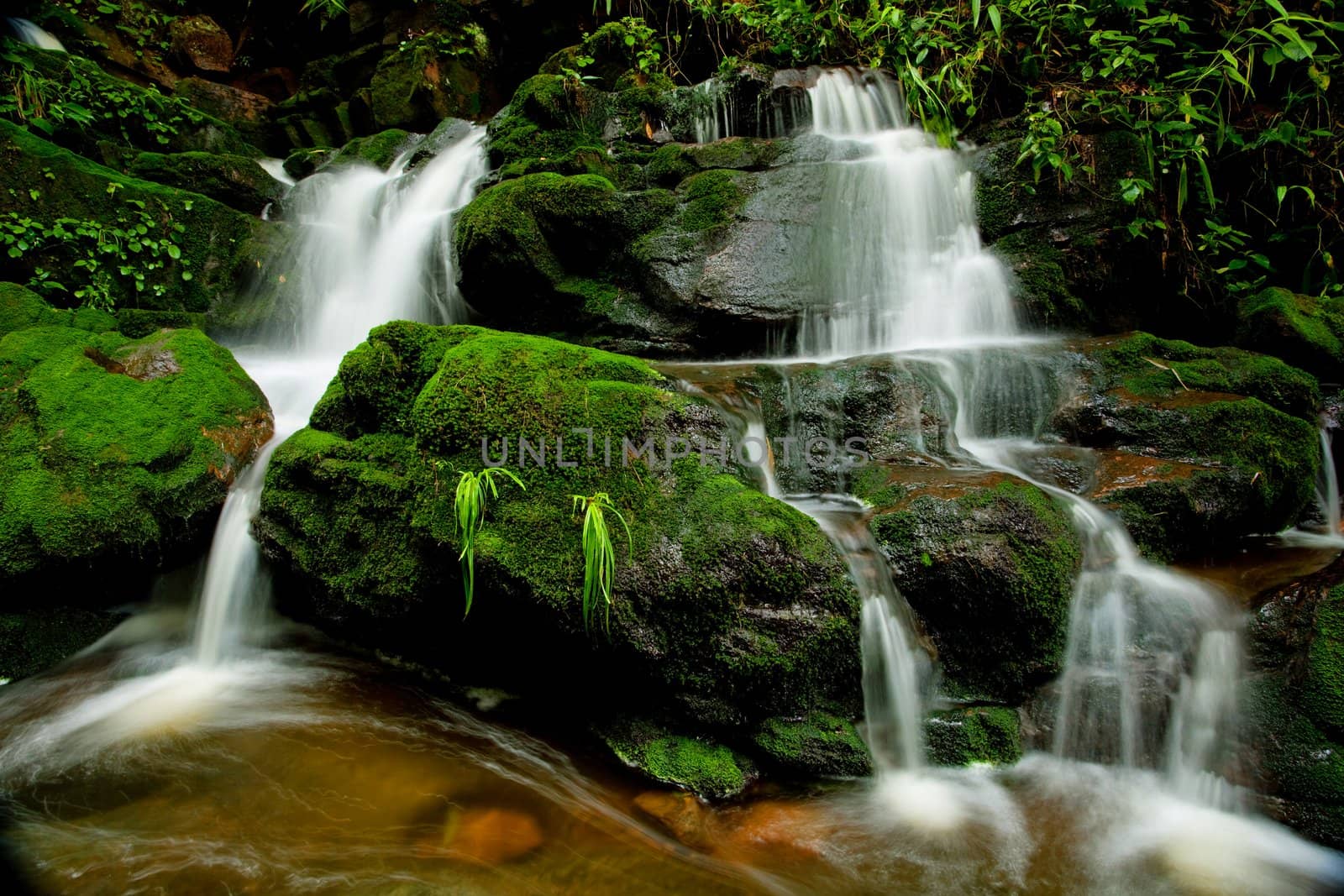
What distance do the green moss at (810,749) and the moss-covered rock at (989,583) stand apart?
2.10ft

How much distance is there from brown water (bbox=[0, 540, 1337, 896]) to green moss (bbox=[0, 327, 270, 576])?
3.07 feet

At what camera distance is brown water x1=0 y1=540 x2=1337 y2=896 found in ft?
6.97

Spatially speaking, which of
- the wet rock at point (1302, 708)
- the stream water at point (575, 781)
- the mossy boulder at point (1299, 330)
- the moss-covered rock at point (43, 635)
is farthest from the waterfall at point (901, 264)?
the moss-covered rock at point (43, 635)

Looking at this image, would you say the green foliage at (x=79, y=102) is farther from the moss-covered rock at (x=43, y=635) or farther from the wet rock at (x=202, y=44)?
the moss-covered rock at (x=43, y=635)

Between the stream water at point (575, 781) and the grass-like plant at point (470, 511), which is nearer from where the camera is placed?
the stream water at point (575, 781)

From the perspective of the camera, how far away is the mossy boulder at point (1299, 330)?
4.77 metres

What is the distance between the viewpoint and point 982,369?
15.4 feet

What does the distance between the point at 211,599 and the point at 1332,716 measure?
18.5ft

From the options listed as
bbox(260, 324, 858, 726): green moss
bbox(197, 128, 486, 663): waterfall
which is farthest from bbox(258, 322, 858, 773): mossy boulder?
bbox(197, 128, 486, 663): waterfall

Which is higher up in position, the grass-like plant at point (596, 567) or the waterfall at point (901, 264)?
the waterfall at point (901, 264)

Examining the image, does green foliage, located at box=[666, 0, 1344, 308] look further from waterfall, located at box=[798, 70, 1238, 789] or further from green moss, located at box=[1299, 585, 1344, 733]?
green moss, located at box=[1299, 585, 1344, 733]

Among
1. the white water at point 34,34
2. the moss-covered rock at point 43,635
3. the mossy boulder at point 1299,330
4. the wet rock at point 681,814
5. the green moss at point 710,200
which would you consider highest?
the white water at point 34,34

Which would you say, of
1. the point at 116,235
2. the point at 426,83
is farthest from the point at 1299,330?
the point at 426,83

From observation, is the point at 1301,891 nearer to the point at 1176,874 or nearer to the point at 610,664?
the point at 1176,874
